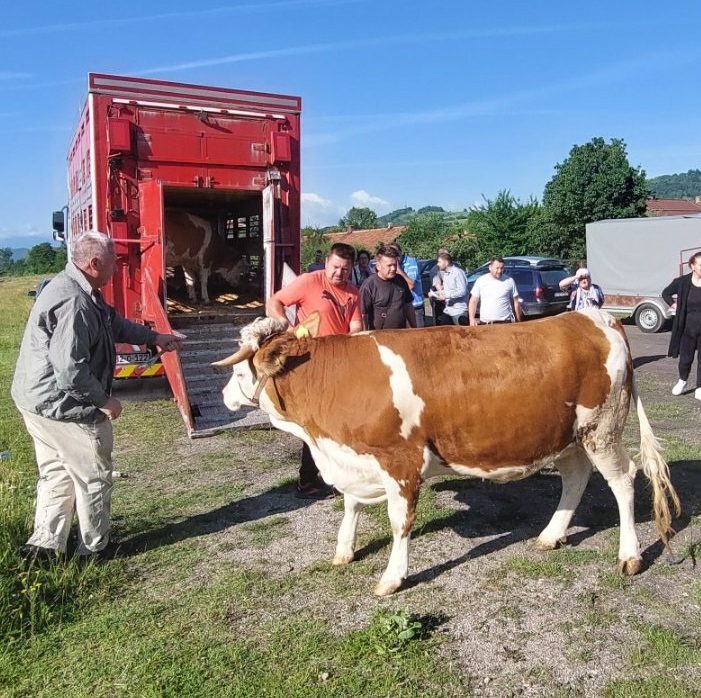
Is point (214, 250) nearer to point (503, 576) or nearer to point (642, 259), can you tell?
point (503, 576)

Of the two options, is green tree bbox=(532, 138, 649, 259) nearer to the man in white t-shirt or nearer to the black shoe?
the man in white t-shirt

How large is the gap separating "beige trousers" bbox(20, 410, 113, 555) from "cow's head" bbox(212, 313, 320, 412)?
81cm

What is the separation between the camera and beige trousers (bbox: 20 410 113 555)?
13.0 feet

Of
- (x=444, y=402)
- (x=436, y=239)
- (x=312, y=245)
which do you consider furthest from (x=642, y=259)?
(x=436, y=239)

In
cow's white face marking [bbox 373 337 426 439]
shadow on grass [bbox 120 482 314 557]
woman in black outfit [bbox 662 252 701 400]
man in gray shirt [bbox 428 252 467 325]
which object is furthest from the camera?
man in gray shirt [bbox 428 252 467 325]

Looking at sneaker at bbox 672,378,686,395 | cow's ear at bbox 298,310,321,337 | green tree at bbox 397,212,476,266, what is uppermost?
green tree at bbox 397,212,476,266

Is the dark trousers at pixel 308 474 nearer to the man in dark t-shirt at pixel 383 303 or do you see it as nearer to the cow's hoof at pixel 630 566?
the man in dark t-shirt at pixel 383 303

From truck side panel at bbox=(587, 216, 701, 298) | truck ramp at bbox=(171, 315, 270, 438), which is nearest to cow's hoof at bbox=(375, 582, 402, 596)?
truck ramp at bbox=(171, 315, 270, 438)

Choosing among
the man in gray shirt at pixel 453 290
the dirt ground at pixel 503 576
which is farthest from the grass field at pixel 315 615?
the man in gray shirt at pixel 453 290

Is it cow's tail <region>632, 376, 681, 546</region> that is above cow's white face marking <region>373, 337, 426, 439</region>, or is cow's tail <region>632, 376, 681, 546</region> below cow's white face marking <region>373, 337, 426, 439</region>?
below

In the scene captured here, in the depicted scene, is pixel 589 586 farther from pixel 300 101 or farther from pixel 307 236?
pixel 307 236

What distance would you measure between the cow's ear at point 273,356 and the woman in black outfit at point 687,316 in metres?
5.95

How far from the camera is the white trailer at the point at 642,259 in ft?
54.9

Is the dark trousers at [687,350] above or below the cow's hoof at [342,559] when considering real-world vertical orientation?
above
